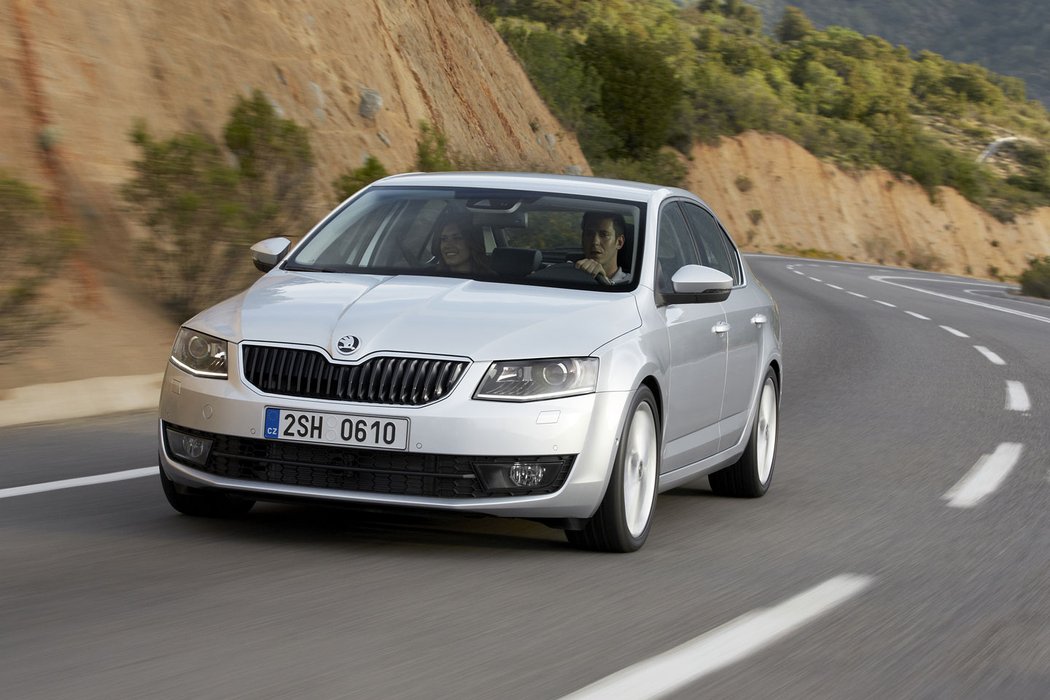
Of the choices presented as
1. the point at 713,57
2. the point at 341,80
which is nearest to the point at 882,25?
the point at 713,57

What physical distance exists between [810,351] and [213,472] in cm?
1307

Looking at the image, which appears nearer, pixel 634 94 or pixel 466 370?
pixel 466 370

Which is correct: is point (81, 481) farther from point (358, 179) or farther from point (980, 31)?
point (980, 31)

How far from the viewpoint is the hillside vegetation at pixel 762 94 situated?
59750mm

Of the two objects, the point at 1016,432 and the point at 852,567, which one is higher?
the point at 852,567

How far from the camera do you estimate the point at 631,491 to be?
6480 millimetres

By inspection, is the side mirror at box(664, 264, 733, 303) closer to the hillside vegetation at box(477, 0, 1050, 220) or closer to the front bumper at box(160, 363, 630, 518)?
the front bumper at box(160, 363, 630, 518)

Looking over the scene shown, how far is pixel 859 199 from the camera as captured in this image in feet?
251

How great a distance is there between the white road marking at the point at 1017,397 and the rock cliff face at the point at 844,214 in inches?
2022

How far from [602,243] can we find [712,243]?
135 centimetres

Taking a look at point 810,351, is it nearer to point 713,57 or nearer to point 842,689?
point 842,689

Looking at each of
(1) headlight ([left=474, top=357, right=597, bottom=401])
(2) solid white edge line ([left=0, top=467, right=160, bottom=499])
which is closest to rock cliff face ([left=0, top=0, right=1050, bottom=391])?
(2) solid white edge line ([left=0, top=467, right=160, bottom=499])

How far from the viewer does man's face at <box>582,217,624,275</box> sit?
23.5 feet

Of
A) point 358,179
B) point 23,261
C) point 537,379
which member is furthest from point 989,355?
point 537,379
